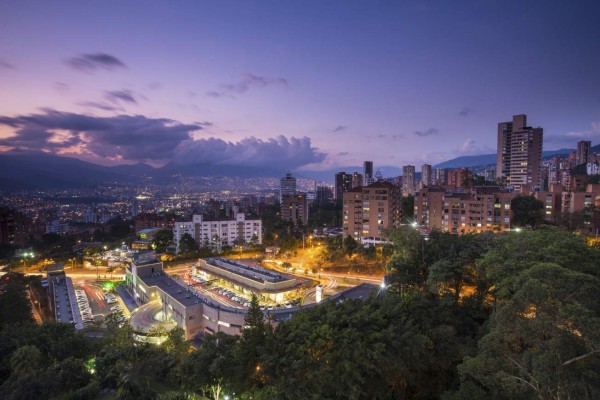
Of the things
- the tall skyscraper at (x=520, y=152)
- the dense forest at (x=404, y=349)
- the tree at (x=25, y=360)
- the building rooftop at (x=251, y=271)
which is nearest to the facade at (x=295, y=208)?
the building rooftop at (x=251, y=271)

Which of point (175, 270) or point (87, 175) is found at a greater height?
point (87, 175)

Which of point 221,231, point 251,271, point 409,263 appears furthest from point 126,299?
point 409,263

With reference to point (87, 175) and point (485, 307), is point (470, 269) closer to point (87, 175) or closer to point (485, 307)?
point (485, 307)

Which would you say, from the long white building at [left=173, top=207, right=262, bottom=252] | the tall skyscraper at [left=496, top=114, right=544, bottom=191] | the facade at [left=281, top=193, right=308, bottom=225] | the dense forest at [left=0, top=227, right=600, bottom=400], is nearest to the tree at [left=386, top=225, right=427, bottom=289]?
the dense forest at [left=0, top=227, right=600, bottom=400]

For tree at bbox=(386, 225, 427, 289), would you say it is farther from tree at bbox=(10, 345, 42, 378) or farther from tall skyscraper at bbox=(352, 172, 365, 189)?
tall skyscraper at bbox=(352, 172, 365, 189)

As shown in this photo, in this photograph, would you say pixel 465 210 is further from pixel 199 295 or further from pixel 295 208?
pixel 295 208

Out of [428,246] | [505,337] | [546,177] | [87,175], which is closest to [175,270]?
[428,246]
